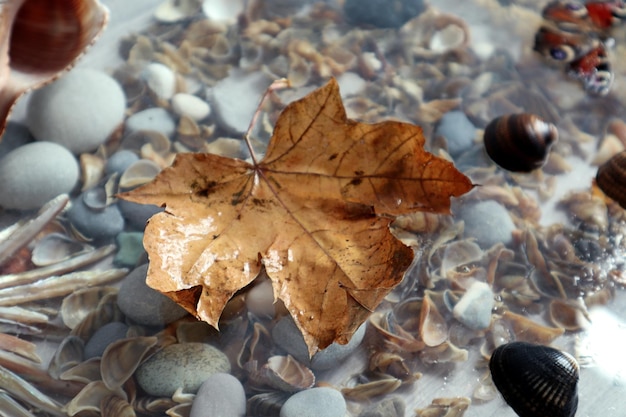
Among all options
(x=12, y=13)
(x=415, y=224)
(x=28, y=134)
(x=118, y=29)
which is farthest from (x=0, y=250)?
(x=415, y=224)

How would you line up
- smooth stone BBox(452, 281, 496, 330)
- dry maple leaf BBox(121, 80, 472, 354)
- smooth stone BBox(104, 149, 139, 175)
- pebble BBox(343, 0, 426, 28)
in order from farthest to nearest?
pebble BBox(343, 0, 426, 28), smooth stone BBox(104, 149, 139, 175), smooth stone BBox(452, 281, 496, 330), dry maple leaf BBox(121, 80, 472, 354)

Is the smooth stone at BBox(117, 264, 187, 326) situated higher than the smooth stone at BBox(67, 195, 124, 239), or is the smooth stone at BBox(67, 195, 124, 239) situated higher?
the smooth stone at BBox(67, 195, 124, 239)

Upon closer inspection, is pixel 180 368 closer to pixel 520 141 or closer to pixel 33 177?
pixel 33 177

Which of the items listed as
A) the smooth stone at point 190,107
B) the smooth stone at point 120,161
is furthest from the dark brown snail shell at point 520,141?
the smooth stone at point 120,161

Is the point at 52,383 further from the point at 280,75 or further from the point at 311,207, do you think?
the point at 280,75

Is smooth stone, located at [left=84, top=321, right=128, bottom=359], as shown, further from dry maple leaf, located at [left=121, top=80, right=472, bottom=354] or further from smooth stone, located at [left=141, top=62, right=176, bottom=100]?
smooth stone, located at [left=141, top=62, right=176, bottom=100]

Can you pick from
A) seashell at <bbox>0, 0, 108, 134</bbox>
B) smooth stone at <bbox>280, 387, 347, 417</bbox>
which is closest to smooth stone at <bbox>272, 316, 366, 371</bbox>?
smooth stone at <bbox>280, 387, 347, 417</bbox>

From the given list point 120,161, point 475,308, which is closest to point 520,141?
point 475,308
